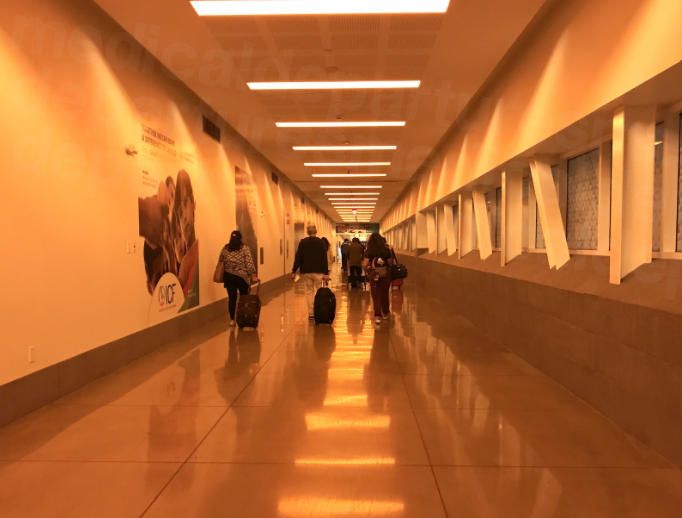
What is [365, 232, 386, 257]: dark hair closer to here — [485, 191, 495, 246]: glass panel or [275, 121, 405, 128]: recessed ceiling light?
[275, 121, 405, 128]: recessed ceiling light

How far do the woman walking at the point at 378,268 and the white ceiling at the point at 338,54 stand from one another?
100 inches

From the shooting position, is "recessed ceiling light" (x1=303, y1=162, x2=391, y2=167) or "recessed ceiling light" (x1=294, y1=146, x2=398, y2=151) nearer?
"recessed ceiling light" (x1=294, y1=146, x2=398, y2=151)

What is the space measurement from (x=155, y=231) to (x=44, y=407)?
3099 millimetres

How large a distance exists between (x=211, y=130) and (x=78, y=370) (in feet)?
20.1

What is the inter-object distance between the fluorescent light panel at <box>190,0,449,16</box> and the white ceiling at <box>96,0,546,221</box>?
0.47 ft

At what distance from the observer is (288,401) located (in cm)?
471

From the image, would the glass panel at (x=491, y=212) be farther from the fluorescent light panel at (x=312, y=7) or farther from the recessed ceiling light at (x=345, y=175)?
the recessed ceiling light at (x=345, y=175)

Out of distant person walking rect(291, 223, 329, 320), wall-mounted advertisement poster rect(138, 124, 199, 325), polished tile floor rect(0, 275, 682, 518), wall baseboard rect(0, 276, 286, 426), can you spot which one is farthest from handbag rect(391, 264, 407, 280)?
polished tile floor rect(0, 275, 682, 518)

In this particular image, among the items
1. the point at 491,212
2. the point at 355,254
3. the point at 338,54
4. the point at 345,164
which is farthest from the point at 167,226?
the point at 355,254

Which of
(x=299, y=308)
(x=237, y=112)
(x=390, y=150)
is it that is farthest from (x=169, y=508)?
(x=390, y=150)

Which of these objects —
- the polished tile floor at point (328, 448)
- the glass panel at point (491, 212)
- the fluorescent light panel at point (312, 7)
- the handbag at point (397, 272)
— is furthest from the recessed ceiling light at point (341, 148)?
the polished tile floor at point (328, 448)

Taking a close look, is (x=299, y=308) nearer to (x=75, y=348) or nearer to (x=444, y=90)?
(x=444, y=90)

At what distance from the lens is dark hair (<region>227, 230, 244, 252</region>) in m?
8.60

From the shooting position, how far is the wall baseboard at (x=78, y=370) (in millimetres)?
4266
